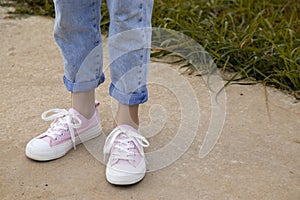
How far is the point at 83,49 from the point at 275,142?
66cm

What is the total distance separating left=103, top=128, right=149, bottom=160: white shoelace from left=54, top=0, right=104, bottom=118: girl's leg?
141mm

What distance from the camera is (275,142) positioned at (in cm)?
178

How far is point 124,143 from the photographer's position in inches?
62.6

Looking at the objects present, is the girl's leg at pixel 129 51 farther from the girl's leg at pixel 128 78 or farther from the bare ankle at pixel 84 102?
the bare ankle at pixel 84 102

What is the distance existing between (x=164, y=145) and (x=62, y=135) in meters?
0.31

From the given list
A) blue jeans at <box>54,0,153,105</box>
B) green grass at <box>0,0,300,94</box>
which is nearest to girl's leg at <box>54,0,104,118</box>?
blue jeans at <box>54,0,153,105</box>

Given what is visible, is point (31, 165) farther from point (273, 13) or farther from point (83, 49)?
point (273, 13)

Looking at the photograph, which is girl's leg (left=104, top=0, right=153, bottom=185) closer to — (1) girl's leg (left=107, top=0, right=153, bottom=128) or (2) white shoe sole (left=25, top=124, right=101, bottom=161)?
(1) girl's leg (left=107, top=0, right=153, bottom=128)

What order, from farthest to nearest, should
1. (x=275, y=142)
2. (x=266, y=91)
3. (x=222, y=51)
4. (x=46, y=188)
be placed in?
(x=222, y=51)
(x=266, y=91)
(x=275, y=142)
(x=46, y=188)

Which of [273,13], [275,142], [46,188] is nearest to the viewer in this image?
[46,188]

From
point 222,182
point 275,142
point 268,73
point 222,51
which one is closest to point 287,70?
point 268,73

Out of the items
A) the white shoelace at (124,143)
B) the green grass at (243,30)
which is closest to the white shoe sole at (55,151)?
the white shoelace at (124,143)

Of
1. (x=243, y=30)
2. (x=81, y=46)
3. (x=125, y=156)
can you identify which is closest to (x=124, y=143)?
(x=125, y=156)

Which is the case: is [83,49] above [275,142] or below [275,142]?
above
